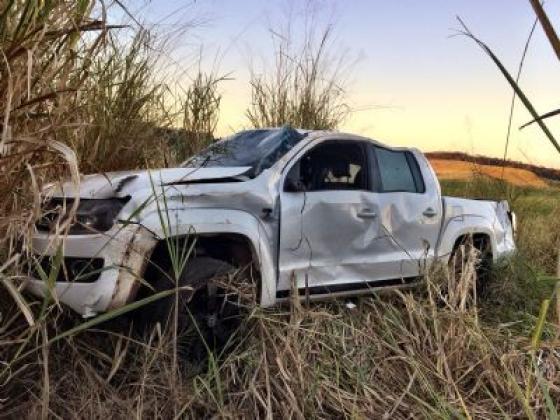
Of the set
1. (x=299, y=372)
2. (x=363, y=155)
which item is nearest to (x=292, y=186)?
(x=363, y=155)

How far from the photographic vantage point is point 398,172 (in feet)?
21.2

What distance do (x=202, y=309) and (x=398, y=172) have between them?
2531 mm

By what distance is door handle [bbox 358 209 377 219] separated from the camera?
227 inches

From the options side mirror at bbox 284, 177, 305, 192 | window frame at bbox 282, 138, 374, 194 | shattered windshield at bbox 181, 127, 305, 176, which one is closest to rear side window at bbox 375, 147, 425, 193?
window frame at bbox 282, 138, 374, 194

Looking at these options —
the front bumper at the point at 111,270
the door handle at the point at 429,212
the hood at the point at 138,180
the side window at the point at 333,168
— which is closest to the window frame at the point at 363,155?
the side window at the point at 333,168

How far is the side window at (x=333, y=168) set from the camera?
18.1ft

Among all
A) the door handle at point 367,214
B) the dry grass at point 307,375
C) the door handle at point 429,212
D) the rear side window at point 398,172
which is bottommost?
the dry grass at point 307,375

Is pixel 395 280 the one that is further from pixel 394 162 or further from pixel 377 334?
pixel 377 334

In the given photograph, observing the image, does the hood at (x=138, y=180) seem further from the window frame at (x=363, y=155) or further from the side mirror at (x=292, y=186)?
the window frame at (x=363, y=155)

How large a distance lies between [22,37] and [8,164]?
0.44 m

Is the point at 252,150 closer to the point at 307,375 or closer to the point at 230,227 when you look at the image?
the point at 230,227

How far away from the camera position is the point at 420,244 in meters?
6.43

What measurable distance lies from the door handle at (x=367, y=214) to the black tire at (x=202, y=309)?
4.74 ft

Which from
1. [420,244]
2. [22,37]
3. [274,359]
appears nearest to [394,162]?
[420,244]
